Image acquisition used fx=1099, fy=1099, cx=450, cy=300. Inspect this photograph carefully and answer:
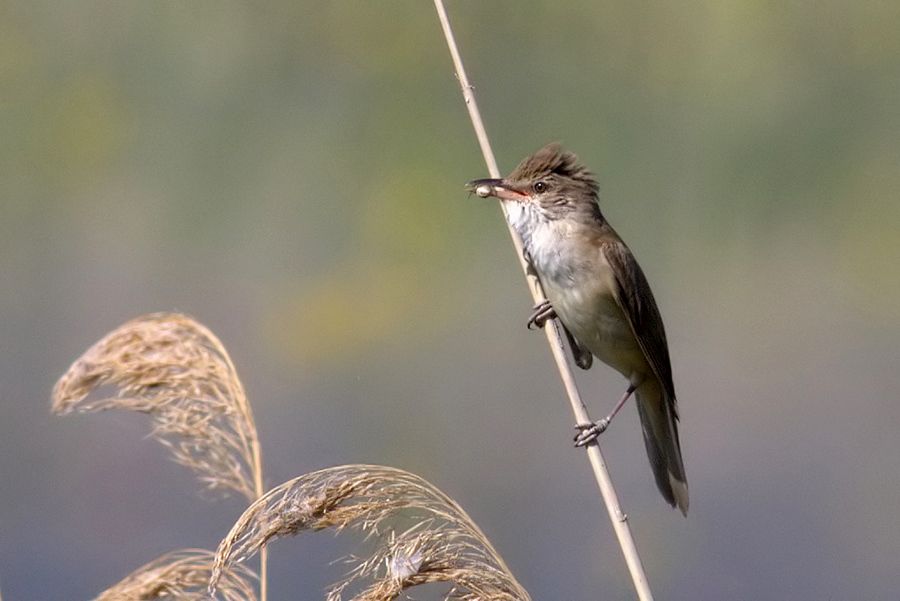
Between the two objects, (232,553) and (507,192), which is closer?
(232,553)

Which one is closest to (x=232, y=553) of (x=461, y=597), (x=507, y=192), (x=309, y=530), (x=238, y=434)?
(x=309, y=530)

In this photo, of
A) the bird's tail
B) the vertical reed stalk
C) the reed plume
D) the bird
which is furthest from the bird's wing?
the reed plume

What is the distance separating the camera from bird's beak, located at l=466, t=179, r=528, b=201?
2.34m

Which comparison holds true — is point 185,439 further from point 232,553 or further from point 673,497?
point 673,497

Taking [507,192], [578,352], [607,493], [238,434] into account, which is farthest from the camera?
[578,352]

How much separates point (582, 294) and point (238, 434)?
3.22 feet

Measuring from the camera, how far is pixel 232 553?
1562 millimetres

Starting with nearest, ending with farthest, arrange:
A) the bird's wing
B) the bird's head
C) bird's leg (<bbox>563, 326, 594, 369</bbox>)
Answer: the bird's head < the bird's wing < bird's leg (<bbox>563, 326, 594, 369</bbox>)

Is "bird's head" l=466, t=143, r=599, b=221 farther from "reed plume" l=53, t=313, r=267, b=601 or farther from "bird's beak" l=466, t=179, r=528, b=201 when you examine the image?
"reed plume" l=53, t=313, r=267, b=601

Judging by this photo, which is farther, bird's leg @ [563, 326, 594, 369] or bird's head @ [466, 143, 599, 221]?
bird's leg @ [563, 326, 594, 369]

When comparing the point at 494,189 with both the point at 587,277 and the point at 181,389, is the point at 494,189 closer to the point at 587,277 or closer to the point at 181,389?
the point at 587,277

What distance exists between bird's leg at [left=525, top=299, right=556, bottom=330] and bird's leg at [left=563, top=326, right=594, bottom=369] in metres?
0.29

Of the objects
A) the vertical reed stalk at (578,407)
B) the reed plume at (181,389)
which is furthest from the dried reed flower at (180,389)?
the vertical reed stalk at (578,407)

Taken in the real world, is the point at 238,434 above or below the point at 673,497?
above
